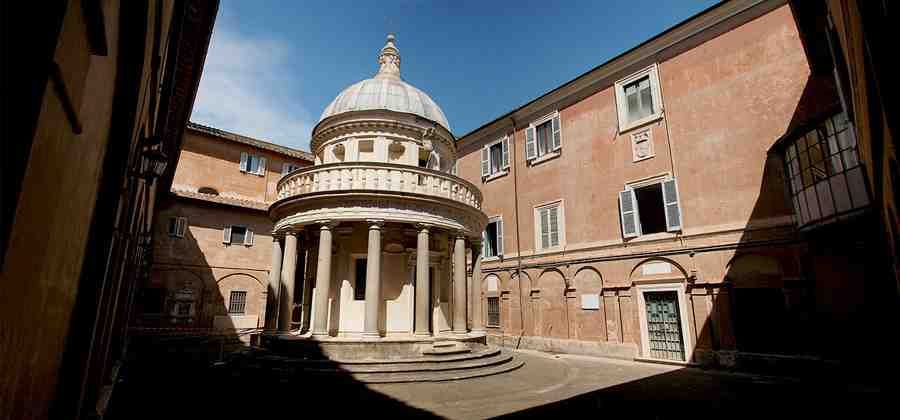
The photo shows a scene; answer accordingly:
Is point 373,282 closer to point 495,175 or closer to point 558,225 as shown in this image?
point 558,225

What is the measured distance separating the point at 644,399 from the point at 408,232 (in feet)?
28.1

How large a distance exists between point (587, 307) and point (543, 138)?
8.73m

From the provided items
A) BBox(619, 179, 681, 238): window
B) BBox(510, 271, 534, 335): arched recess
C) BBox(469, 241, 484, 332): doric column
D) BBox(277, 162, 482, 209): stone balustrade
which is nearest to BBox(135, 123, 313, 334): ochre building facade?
BBox(277, 162, 482, 209): stone balustrade

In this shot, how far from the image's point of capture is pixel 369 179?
13.0 metres

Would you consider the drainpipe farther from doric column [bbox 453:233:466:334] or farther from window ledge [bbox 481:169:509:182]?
doric column [bbox 453:233:466:334]

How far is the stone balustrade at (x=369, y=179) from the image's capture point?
1299cm

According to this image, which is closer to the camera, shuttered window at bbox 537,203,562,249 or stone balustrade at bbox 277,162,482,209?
stone balustrade at bbox 277,162,482,209

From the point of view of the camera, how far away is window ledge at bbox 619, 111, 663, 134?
1661 centimetres

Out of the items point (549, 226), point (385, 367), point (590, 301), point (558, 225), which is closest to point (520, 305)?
point (590, 301)

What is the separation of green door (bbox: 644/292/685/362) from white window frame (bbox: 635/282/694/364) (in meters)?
0.15

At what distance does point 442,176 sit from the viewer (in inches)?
548

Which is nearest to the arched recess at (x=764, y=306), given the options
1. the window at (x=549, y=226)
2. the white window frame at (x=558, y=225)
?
the white window frame at (x=558, y=225)

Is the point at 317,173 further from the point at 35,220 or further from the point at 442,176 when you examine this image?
the point at 35,220

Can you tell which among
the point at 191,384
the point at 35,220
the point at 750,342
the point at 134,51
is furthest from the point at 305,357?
the point at 750,342
